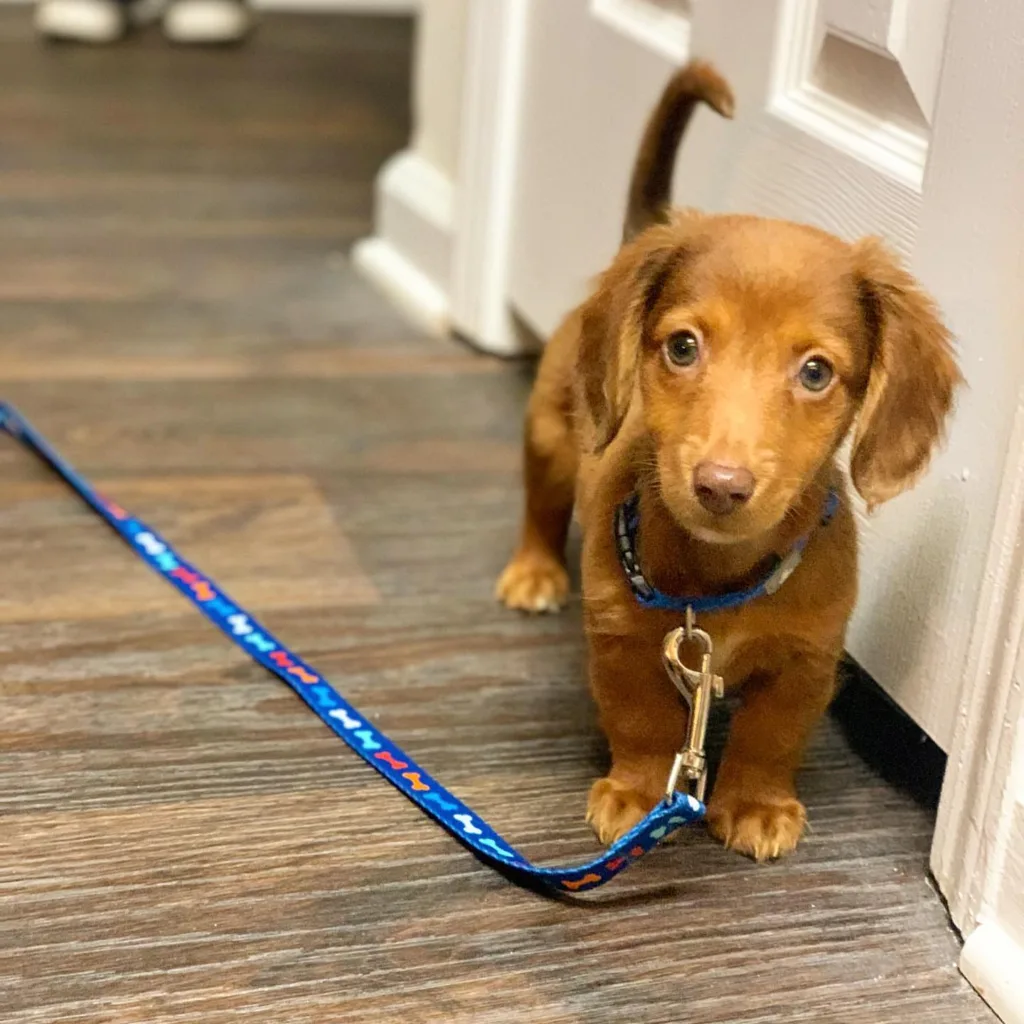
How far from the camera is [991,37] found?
102 cm

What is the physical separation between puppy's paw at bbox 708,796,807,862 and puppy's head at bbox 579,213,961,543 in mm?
275

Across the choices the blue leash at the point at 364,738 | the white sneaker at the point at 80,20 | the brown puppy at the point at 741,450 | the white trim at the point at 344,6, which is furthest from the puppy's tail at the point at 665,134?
the white trim at the point at 344,6

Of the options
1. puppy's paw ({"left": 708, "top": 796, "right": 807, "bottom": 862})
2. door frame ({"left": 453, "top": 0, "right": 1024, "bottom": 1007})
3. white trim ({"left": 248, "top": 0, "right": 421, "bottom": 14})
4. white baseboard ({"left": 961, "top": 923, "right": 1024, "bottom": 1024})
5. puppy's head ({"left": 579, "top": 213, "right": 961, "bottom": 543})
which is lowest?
white trim ({"left": 248, "top": 0, "right": 421, "bottom": 14})

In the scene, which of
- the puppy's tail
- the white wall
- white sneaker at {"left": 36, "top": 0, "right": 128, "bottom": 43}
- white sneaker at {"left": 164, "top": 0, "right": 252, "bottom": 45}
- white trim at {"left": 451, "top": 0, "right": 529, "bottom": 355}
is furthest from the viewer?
white sneaker at {"left": 164, "top": 0, "right": 252, "bottom": 45}

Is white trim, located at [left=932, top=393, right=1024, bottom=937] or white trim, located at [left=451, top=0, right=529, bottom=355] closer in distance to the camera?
white trim, located at [left=932, top=393, right=1024, bottom=937]

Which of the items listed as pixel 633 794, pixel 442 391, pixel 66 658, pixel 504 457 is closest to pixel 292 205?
pixel 442 391

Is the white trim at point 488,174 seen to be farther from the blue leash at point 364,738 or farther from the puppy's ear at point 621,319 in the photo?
the puppy's ear at point 621,319

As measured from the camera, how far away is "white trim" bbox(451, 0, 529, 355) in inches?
79.6

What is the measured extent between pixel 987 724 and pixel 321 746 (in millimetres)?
546

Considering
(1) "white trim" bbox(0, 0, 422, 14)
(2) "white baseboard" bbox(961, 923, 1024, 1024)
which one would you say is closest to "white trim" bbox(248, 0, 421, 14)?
(1) "white trim" bbox(0, 0, 422, 14)

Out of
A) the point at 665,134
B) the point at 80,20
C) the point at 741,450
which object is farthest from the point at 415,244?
the point at 80,20

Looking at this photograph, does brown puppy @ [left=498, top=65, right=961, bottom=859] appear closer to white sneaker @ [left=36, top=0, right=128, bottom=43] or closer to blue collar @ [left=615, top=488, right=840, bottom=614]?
blue collar @ [left=615, top=488, right=840, bottom=614]

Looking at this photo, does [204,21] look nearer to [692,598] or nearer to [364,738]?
[364,738]

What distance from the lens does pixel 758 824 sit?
43.6 inches
